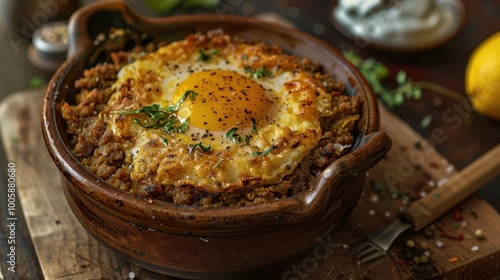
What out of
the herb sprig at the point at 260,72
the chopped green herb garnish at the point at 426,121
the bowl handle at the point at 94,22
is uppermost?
the bowl handle at the point at 94,22

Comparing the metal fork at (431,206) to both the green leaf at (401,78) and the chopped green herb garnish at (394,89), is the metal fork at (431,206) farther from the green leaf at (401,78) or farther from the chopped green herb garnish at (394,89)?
the green leaf at (401,78)

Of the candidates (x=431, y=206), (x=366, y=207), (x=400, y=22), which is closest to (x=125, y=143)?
(x=366, y=207)

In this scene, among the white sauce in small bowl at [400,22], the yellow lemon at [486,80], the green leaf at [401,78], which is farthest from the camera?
the white sauce in small bowl at [400,22]

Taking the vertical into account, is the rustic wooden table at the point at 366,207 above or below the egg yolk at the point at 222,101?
below

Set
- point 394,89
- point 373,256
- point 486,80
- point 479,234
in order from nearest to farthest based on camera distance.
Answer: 1. point 373,256
2. point 479,234
3. point 486,80
4. point 394,89

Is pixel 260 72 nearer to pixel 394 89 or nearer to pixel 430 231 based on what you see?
pixel 430 231

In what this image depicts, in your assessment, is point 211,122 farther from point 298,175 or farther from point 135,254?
point 135,254

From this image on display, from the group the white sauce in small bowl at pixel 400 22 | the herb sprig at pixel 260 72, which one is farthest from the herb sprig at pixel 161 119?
the white sauce in small bowl at pixel 400 22
